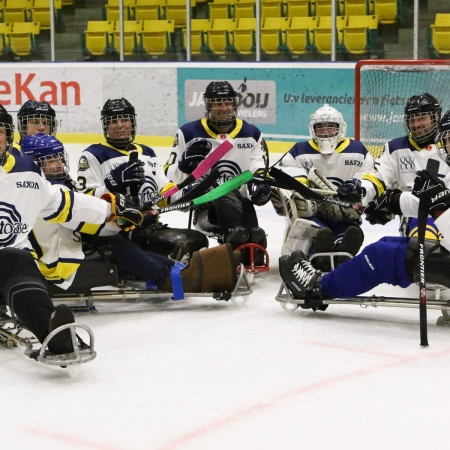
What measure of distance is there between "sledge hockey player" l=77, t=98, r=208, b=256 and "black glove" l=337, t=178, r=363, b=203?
0.69 meters

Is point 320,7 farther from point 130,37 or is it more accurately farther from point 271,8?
point 130,37

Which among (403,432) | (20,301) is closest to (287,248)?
(20,301)

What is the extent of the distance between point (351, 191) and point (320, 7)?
5.58 metres

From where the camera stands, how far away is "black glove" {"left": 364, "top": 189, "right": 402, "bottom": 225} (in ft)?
12.4

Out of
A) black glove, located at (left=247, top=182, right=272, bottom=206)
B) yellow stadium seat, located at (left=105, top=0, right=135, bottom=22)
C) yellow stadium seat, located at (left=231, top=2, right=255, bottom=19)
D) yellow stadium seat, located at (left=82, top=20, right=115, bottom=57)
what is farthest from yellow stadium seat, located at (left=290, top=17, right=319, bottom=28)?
black glove, located at (left=247, top=182, right=272, bottom=206)

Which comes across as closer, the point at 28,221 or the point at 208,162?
the point at 28,221

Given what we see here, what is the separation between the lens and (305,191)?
437 cm

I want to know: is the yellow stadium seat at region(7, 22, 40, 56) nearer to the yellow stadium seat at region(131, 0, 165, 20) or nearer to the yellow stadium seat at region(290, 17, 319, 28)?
the yellow stadium seat at region(131, 0, 165, 20)

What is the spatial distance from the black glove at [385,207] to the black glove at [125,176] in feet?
3.37

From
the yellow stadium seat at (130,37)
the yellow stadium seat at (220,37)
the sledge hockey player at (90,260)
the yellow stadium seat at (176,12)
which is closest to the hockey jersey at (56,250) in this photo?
the sledge hockey player at (90,260)

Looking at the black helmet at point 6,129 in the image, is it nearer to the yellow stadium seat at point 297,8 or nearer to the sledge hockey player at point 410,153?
the sledge hockey player at point 410,153

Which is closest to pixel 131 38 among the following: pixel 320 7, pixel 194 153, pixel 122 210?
pixel 320 7

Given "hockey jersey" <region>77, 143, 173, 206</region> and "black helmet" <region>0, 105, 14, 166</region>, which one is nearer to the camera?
"black helmet" <region>0, 105, 14, 166</region>

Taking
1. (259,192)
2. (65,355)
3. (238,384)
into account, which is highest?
(259,192)
